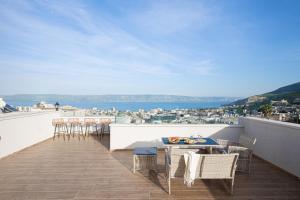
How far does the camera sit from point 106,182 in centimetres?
415

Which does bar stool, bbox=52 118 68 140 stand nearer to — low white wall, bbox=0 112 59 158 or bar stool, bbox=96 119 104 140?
low white wall, bbox=0 112 59 158

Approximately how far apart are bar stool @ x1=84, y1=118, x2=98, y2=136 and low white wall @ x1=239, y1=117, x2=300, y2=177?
5.54 m

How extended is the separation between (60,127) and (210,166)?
7.15 m

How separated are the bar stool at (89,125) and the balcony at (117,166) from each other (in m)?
1.15

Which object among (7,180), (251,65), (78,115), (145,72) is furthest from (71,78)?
(7,180)

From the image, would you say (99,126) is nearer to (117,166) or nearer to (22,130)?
(22,130)

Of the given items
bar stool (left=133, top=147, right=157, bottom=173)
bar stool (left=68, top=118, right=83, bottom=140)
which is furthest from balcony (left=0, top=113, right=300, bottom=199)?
bar stool (left=68, top=118, right=83, bottom=140)

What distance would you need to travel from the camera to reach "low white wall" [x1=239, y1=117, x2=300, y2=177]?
4559mm

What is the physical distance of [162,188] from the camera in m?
3.87

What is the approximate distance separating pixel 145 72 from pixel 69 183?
20932 mm

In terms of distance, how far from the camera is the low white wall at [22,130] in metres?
6.13

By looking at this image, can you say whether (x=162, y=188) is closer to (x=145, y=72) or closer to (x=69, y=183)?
(x=69, y=183)

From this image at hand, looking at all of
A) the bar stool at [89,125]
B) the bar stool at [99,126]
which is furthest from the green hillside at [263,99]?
the bar stool at [89,125]

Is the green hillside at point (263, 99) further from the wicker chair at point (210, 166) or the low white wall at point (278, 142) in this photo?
the wicker chair at point (210, 166)
